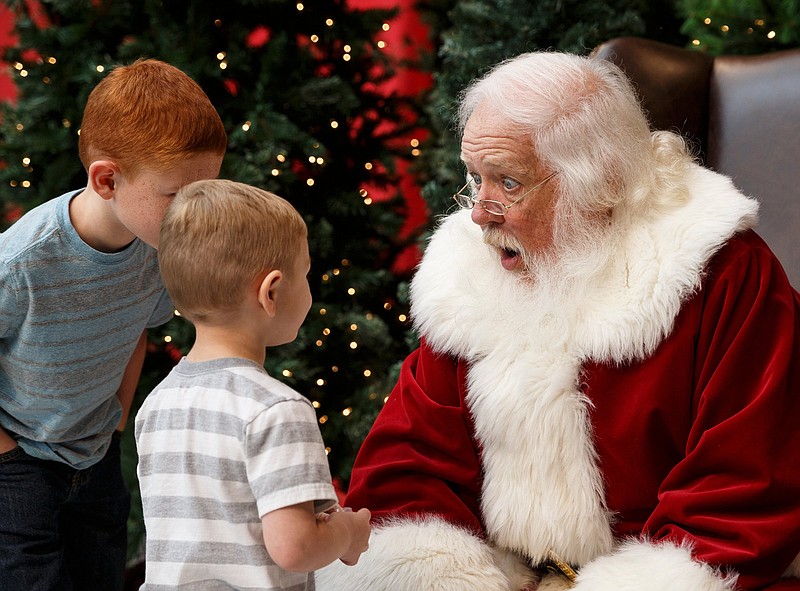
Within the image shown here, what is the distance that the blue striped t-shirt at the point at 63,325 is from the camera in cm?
157

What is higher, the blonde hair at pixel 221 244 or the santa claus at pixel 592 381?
the blonde hair at pixel 221 244

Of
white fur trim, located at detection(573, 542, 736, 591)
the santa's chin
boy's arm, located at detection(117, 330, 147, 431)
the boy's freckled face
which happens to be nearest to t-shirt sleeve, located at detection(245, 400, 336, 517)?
the boy's freckled face

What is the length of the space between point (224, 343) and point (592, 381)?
719mm

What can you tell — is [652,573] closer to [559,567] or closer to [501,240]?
[559,567]

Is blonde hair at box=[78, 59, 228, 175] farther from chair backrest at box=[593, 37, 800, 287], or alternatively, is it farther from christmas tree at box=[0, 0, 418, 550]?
christmas tree at box=[0, 0, 418, 550]

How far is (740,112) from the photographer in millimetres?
2137

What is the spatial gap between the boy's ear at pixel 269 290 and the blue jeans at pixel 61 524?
74 centimetres

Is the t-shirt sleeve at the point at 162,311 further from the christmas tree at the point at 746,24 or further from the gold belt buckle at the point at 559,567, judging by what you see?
the christmas tree at the point at 746,24

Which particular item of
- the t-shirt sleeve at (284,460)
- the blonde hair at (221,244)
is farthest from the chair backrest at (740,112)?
the t-shirt sleeve at (284,460)

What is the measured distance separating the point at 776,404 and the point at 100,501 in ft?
4.25

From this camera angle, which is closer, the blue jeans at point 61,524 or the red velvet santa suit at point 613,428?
the red velvet santa suit at point 613,428

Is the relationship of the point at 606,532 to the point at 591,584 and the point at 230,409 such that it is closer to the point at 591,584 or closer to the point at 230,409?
the point at 591,584

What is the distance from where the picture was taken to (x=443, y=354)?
1.83 metres

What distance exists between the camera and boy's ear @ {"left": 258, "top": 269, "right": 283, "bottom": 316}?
1.23 meters
